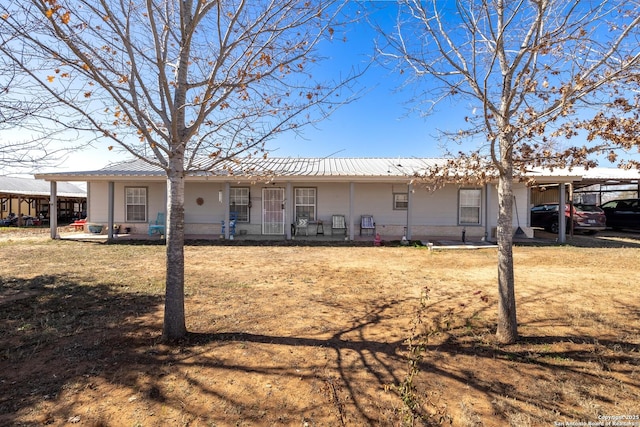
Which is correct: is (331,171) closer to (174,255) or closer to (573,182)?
(174,255)

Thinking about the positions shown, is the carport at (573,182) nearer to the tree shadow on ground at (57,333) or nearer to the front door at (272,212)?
the tree shadow on ground at (57,333)

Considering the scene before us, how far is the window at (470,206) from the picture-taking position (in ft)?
43.8

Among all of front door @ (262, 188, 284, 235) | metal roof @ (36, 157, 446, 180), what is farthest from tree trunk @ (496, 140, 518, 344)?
front door @ (262, 188, 284, 235)

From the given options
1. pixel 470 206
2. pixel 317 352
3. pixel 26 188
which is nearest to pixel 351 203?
pixel 470 206

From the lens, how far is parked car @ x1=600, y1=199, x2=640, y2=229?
1519 cm

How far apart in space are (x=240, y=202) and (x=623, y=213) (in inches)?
741

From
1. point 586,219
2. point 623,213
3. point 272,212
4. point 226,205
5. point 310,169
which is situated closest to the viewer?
point 226,205

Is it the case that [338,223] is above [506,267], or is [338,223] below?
above

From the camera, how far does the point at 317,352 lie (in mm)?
3316

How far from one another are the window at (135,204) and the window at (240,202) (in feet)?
12.6

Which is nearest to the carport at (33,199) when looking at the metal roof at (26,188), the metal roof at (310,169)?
the metal roof at (26,188)

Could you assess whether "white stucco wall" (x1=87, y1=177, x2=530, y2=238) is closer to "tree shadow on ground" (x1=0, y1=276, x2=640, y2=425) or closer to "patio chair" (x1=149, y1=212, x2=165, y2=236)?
"patio chair" (x1=149, y1=212, x2=165, y2=236)

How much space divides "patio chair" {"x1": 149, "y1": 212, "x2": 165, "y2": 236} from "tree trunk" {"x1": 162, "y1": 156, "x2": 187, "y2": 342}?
35.4ft

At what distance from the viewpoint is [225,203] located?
41.1ft
